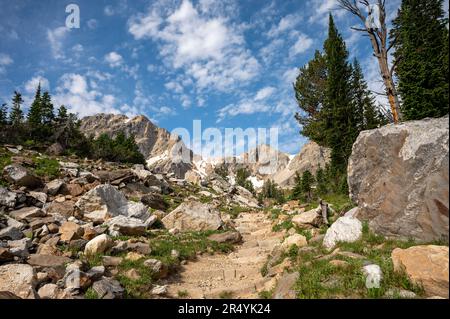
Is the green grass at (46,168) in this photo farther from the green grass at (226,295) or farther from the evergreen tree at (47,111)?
the evergreen tree at (47,111)

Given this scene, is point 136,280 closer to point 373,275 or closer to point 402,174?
point 373,275

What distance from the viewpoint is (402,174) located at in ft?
26.8

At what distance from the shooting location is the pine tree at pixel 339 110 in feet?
111

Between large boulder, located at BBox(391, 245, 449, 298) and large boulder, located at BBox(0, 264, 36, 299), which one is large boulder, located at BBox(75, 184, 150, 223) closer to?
large boulder, located at BBox(0, 264, 36, 299)

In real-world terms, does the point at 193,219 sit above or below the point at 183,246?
above

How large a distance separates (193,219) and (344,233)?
423 inches

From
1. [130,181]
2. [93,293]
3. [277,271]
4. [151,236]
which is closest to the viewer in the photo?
[93,293]

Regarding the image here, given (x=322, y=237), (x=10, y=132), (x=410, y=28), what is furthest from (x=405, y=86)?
(x=10, y=132)

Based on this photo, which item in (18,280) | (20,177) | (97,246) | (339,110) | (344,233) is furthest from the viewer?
(339,110)

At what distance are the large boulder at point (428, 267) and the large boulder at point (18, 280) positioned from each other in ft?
28.6

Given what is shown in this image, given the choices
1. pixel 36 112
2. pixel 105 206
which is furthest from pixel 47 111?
pixel 105 206

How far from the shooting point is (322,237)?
11.1m
